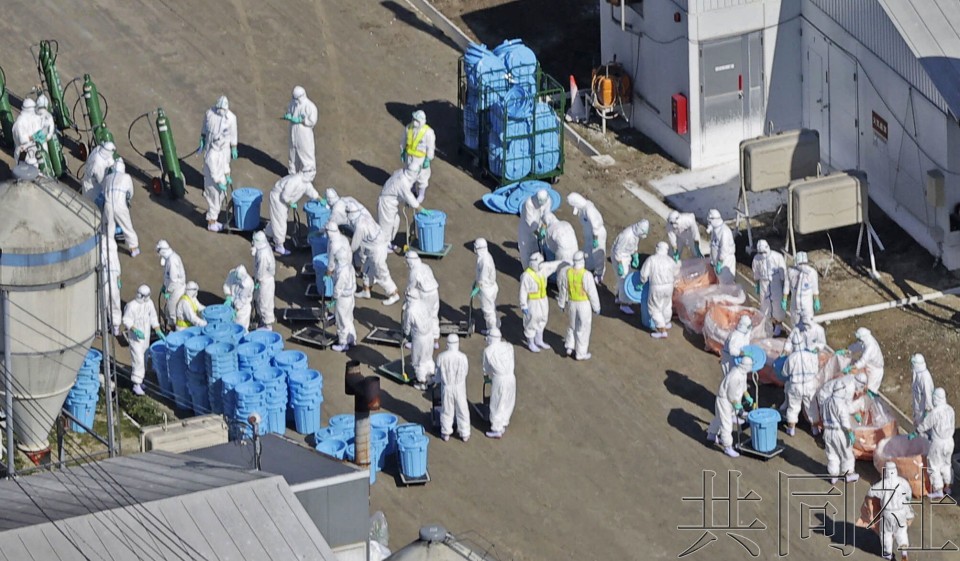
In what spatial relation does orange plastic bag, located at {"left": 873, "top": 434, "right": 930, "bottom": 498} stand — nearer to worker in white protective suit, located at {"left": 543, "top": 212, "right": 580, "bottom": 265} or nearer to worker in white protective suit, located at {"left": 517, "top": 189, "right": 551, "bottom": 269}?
worker in white protective suit, located at {"left": 543, "top": 212, "right": 580, "bottom": 265}

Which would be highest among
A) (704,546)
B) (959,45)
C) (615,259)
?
(959,45)

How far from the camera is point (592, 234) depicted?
38.3 meters

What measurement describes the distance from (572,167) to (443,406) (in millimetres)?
8870

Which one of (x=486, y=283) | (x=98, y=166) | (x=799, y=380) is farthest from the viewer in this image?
(x=98, y=166)

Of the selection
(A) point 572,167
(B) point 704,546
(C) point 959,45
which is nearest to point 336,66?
(A) point 572,167

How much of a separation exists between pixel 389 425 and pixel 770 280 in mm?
6903

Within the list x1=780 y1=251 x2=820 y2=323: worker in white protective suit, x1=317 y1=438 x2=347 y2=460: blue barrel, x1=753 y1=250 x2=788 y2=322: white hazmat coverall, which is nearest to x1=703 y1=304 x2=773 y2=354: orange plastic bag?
x1=753 y1=250 x2=788 y2=322: white hazmat coverall

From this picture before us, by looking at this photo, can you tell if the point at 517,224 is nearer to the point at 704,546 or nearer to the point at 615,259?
the point at 615,259

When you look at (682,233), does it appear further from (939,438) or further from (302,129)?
(302,129)

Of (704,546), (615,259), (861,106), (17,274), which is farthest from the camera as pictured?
(861,106)

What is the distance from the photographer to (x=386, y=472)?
112ft

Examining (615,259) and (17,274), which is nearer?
(17,274)

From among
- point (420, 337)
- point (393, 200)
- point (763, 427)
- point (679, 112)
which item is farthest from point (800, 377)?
point (679, 112)

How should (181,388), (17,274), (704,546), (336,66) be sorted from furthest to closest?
1. (336,66)
2. (181,388)
3. (704,546)
4. (17,274)
